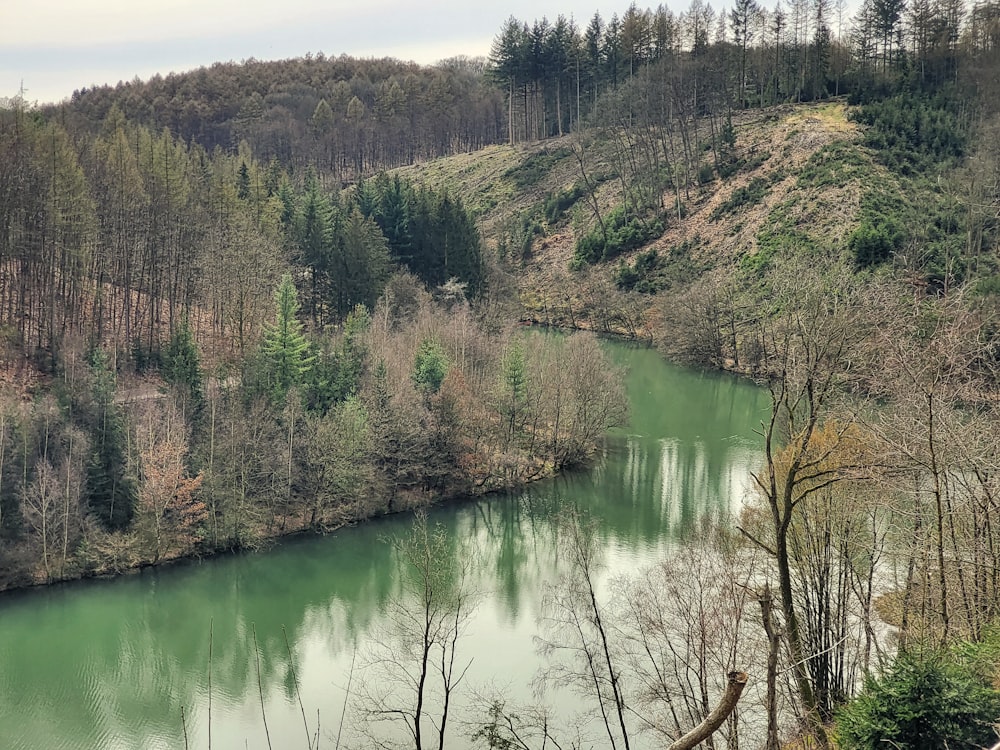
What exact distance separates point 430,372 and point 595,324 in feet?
88.0

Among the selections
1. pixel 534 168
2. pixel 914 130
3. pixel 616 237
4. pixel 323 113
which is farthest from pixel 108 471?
pixel 323 113

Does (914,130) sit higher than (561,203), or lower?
higher

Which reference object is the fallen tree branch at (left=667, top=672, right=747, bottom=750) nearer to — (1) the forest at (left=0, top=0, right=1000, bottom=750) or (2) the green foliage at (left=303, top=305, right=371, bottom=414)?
(1) the forest at (left=0, top=0, right=1000, bottom=750)

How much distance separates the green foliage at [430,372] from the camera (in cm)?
2977

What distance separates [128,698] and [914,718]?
16.4 metres

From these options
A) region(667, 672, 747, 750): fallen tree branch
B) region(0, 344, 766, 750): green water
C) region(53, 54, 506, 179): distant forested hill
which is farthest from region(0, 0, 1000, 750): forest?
region(53, 54, 506, 179): distant forested hill

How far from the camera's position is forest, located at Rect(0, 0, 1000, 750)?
41.4 ft

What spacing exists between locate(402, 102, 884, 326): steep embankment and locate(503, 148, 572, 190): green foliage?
118 millimetres

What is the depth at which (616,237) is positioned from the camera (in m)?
60.9

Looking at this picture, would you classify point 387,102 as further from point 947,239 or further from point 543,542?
point 543,542

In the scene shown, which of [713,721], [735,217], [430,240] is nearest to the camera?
[713,721]

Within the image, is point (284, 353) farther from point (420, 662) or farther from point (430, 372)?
point (420, 662)

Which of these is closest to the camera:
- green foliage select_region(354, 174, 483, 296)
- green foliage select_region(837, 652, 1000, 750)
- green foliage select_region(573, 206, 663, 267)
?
green foliage select_region(837, 652, 1000, 750)

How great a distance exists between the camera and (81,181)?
35.0 metres
